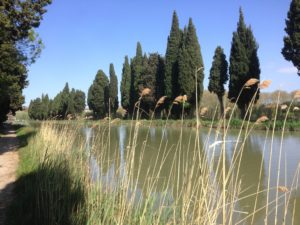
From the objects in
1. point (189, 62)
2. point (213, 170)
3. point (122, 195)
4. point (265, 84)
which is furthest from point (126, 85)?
point (265, 84)

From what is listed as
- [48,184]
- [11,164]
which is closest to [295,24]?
[11,164]

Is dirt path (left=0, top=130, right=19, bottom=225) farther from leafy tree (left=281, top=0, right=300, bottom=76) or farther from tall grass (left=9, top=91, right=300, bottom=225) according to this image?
leafy tree (left=281, top=0, right=300, bottom=76)

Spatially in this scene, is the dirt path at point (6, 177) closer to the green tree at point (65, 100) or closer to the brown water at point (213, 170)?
the brown water at point (213, 170)

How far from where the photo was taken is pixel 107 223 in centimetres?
304

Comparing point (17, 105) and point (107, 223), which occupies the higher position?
point (17, 105)

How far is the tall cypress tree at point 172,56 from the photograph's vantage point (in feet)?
102

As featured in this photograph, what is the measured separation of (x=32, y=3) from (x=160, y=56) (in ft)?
81.5

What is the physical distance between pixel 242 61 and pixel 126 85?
2330 centimetres

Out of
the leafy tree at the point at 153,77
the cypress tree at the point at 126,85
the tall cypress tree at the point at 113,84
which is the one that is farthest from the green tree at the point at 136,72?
the tall cypress tree at the point at 113,84

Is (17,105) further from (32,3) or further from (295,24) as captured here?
(295,24)

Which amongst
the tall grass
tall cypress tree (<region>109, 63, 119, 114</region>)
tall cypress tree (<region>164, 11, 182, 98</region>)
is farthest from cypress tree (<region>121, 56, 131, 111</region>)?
the tall grass

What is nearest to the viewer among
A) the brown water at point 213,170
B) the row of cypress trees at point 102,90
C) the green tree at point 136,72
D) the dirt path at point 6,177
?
the brown water at point 213,170

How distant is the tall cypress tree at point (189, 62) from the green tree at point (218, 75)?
976 millimetres

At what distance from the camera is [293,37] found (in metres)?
19.7
